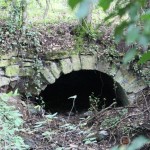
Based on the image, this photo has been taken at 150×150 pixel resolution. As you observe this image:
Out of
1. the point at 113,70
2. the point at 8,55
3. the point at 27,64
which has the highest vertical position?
the point at 8,55

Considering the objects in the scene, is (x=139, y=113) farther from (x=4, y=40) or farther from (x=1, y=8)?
(x=1, y=8)

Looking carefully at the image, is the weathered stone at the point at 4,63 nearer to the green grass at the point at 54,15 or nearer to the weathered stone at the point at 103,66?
the green grass at the point at 54,15

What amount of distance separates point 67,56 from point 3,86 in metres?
1.11

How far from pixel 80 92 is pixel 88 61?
7.13 ft

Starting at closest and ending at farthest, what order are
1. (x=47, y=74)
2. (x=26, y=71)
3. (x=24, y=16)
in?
(x=26, y=71)
(x=47, y=74)
(x=24, y=16)

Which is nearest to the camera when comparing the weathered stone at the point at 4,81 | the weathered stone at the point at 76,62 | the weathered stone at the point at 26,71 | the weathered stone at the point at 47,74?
the weathered stone at the point at 4,81

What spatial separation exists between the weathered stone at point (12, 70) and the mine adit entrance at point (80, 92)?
1.55 m

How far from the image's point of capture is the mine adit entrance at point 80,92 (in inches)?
266

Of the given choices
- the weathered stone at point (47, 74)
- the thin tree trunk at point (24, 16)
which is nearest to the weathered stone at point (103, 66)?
the weathered stone at point (47, 74)

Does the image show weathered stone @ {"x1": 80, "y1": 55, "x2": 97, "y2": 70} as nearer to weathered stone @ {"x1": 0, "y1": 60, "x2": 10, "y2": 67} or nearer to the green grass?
the green grass

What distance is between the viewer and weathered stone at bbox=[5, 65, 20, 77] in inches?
206

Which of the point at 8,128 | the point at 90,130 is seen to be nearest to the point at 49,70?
the point at 90,130

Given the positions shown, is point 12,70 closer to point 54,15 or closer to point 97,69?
point 97,69

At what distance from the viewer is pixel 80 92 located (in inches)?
306
